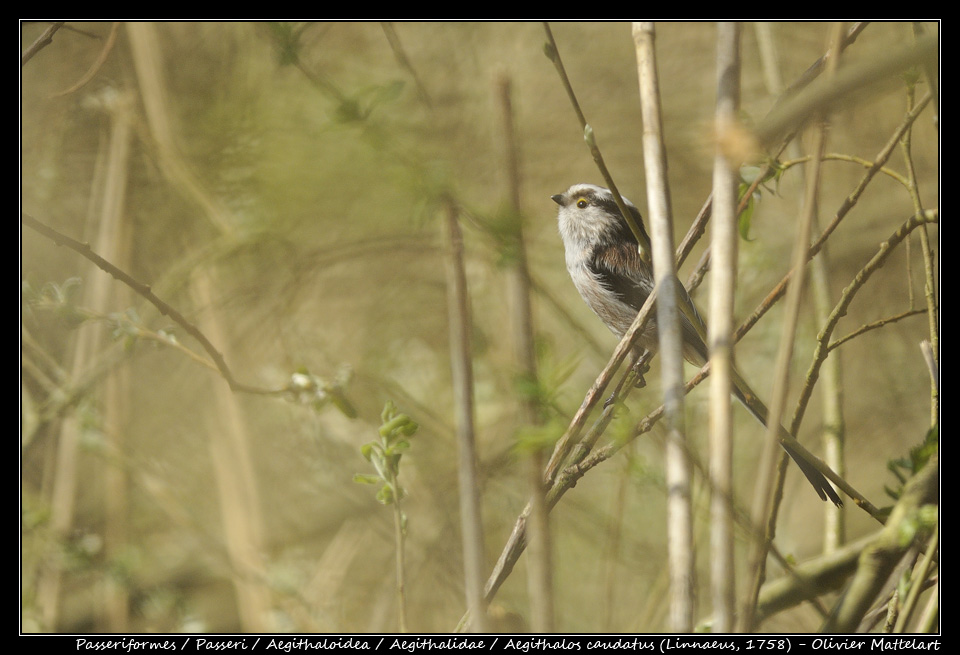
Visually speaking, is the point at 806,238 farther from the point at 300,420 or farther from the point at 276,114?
the point at 300,420

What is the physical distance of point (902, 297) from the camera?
3670 mm

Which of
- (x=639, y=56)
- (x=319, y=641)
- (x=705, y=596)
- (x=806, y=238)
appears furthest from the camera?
(x=705, y=596)

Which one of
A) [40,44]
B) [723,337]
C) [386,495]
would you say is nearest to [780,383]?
[723,337]

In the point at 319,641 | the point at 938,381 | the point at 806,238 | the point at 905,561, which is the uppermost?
the point at 806,238

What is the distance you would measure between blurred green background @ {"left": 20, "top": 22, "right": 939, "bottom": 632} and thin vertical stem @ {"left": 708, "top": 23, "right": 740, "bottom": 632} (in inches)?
3.4

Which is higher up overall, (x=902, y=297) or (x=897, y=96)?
(x=897, y=96)

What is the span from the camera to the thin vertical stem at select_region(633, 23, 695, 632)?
922mm

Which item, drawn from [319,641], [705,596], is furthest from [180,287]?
[705,596]

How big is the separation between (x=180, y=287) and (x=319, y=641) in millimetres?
1621

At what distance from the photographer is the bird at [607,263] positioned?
2.92 metres

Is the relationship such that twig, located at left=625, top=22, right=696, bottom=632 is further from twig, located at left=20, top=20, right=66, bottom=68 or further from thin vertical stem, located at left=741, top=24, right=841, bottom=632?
twig, located at left=20, top=20, right=66, bottom=68

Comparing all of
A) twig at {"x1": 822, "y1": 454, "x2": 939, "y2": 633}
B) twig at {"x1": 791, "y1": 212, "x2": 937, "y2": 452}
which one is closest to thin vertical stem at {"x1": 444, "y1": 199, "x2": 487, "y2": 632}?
twig at {"x1": 822, "y1": 454, "x2": 939, "y2": 633}

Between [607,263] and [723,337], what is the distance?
2.16m

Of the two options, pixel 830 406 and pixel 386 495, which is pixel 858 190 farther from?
pixel 386 495
